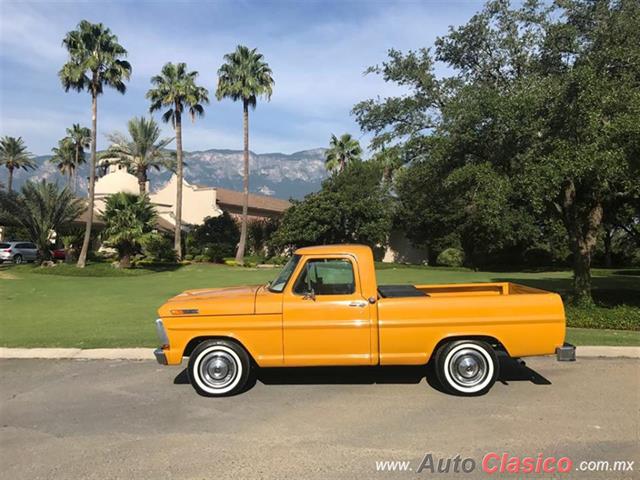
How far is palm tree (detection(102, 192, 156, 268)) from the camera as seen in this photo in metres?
29.3

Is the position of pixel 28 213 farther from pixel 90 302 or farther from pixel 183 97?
pixel 90 302

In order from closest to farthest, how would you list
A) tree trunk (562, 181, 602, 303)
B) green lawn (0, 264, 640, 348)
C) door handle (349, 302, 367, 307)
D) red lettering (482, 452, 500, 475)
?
red lettering (482, 452, 500, 475) → door handle (349, 302, 367, 307) → green lawn (0, 264, 640, 348) → tree trunk (562, 181, 602, 303)

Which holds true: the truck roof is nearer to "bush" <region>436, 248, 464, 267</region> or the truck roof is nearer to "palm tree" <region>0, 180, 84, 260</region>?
"palm tree" <region>0, 180, 84, 260</region>

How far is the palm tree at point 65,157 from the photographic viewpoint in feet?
200

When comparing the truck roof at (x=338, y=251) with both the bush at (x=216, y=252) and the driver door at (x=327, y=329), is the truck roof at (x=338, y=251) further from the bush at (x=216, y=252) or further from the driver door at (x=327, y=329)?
the bush at (x=216, y=252)

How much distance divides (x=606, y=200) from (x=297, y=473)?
41.9 ft

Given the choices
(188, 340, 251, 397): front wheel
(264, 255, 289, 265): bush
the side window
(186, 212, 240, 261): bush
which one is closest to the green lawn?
(188, 340, 251, 397): front wheel

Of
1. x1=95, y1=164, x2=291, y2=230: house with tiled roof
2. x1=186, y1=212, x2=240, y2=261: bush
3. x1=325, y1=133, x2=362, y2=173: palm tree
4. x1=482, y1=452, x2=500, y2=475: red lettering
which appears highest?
x1=325, y1=133, x2=362, y2=173: palm tree

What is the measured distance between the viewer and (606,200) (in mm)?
13617

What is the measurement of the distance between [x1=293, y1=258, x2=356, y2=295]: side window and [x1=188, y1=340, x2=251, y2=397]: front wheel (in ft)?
3.38

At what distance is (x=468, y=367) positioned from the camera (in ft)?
19.3

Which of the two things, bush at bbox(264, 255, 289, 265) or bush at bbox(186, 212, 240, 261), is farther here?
bush at bbox(186, 212, 240, 261)

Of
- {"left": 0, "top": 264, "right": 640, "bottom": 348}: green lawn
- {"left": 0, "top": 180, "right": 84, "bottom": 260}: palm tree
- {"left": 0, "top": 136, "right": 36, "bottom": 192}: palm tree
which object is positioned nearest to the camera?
{"left": 0, "top": 264, "right": 640, "bottom": 348}: green lawn

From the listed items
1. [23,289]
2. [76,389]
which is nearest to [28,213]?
[23,289]
